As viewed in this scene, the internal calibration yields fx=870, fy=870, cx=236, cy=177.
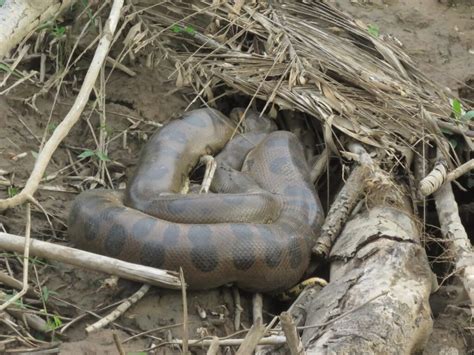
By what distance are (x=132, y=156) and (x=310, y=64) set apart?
1.63m

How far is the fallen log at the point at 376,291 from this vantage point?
4.49 meters

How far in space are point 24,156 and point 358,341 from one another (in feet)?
9.52

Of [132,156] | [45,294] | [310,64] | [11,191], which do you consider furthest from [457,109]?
[45,294]

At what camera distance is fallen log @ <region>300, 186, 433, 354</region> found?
449cm

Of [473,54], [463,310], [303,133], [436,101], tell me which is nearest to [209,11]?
[303,133]

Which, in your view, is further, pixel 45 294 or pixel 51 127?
pixel 51 127

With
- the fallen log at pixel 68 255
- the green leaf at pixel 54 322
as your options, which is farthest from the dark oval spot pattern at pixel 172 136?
the fallen log at pixel 68 255

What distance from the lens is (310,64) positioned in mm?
6973

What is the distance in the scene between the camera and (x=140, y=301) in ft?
16.9

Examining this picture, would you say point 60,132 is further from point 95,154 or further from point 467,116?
point 467,116

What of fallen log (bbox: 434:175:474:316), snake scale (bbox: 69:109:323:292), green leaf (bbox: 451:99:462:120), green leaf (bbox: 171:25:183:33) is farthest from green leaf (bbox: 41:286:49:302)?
green leaf (bbox: 451:99:462:120)

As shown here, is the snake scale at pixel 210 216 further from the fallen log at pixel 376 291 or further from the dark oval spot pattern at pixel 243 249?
the fallen log at pixel 376 291

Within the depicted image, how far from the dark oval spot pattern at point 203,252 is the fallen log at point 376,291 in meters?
0.63

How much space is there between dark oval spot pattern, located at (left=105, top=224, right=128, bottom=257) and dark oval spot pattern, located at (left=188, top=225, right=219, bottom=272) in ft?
1.33
